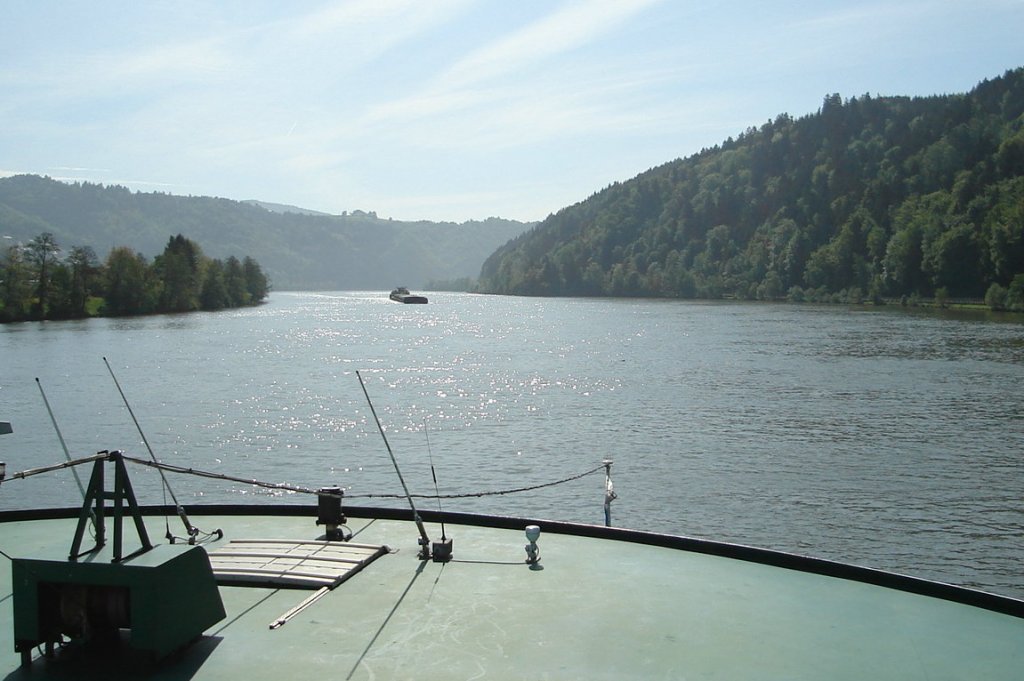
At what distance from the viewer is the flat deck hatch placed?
364 inches

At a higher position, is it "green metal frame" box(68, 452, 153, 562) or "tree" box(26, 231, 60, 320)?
"tree" box(26, 231, 60, 320)

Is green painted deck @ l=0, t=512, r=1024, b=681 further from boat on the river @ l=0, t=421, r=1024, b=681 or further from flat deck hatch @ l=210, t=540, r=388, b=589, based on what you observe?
flat deck hatch @ l=210, t=540, r=388, b=589

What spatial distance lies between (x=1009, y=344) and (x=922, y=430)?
3905 centimetres

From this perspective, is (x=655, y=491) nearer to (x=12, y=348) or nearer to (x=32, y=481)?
(x=32, y=481)

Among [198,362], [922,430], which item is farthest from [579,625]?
[198,362]

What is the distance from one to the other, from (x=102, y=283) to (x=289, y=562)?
136m

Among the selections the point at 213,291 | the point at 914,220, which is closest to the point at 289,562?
the point at 914,220

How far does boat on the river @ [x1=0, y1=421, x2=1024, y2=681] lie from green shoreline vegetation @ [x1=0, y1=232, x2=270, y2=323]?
120 metres

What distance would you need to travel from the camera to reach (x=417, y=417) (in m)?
40.5

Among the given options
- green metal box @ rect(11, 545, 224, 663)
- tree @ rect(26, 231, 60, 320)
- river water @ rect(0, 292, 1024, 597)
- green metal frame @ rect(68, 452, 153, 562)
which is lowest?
river water @ rect(0, 292, 1024, 597)

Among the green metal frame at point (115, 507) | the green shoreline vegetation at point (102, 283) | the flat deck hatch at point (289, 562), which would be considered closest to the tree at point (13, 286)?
the green shoreline vegetation at point (102, 283)

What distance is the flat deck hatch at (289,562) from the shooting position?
30.3 ft

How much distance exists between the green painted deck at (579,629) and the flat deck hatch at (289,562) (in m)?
0.13

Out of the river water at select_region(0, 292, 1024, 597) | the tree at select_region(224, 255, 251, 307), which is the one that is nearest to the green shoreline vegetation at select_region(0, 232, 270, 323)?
the tree at select_region(224, 255, 251, 307)
